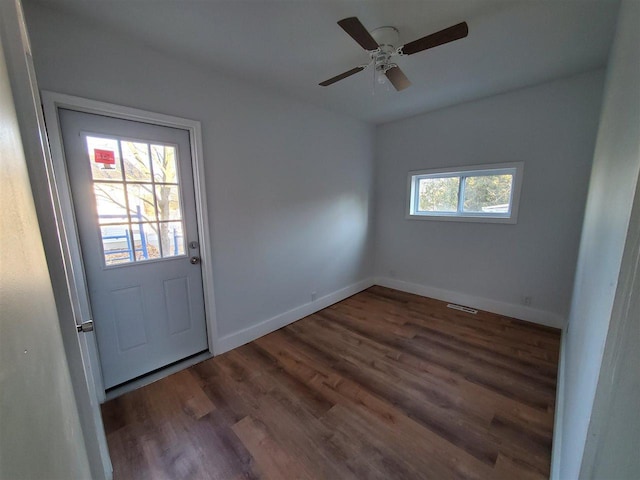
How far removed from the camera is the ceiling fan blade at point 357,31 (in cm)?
129

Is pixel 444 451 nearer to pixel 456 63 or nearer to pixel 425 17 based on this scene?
pixel 425 17

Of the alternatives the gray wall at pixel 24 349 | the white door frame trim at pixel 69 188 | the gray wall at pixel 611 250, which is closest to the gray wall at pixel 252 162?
the white door frame trim at pixel 69 188

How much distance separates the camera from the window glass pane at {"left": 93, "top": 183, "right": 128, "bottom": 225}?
1751 mm

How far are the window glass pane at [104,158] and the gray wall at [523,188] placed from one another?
3367 millimetres

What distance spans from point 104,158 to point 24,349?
6.10 ft

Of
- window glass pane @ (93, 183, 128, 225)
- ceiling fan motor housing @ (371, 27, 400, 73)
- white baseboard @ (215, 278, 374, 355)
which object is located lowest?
white baseboard @ (215, 278, 374, 355)

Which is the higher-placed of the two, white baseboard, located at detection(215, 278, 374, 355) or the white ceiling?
the white ceiling

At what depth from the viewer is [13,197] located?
1.54 feet

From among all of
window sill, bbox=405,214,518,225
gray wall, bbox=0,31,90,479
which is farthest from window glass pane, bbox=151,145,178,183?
window sill, bbox=405,214,518,225

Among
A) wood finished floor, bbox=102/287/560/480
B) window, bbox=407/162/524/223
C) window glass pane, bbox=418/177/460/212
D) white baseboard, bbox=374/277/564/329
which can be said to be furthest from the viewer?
window glass pane, bbox=418/177/460/212

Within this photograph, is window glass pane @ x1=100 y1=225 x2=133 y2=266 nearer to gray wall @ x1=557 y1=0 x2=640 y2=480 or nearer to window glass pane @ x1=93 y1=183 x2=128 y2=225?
window glass pane @ x1=93 y1=183 x2=128 y2=225

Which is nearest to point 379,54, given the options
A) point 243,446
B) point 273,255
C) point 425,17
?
point 425,17

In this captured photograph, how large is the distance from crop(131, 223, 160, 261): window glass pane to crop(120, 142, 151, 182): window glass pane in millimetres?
366

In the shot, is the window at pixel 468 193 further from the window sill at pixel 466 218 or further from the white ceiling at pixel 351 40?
the white ceiling at pixel 351 40
